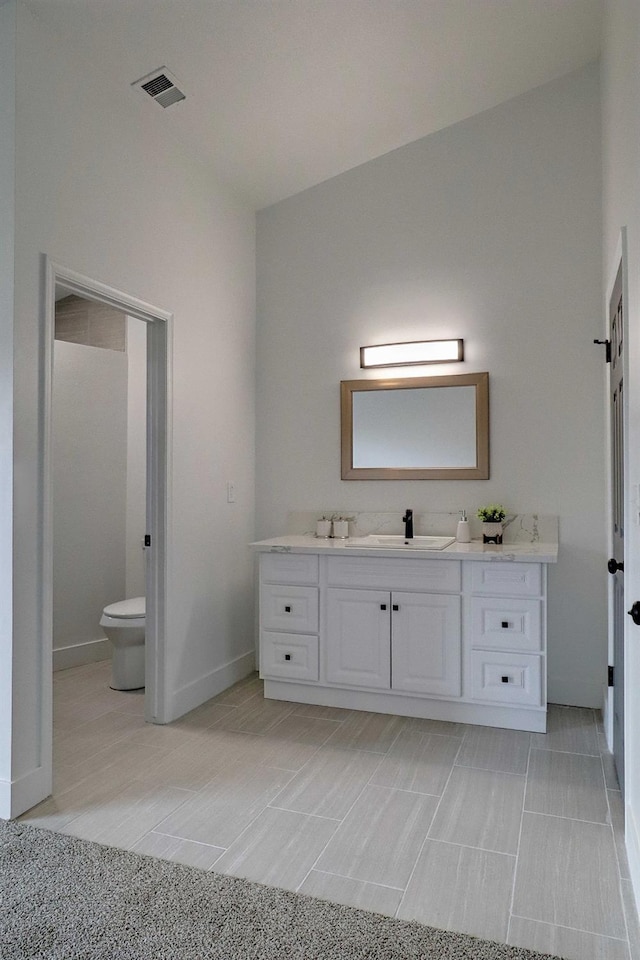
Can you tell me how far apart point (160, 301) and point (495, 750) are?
2.52 meters

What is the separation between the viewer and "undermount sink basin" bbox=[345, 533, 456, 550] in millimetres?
3220

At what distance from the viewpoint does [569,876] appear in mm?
1940

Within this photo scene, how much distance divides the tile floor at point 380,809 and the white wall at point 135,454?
134cm

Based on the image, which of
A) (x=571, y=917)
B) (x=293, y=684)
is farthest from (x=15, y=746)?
(x=571, y=917)

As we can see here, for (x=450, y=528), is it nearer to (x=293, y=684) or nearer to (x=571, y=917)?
(x=293, y=684)

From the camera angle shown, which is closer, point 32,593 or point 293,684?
point 32,593

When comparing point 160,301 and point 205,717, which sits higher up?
point 160,301

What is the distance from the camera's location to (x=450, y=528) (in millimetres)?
3637

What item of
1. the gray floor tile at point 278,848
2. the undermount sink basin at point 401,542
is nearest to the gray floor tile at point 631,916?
the gray floor tile at point 278,848

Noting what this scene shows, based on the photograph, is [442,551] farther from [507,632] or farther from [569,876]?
[569,876]

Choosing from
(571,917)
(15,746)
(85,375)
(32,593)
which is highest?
(85,375)

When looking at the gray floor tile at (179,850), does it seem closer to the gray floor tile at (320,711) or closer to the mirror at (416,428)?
the gray floor tile at (320,711)

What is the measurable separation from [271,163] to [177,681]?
2.75 metres

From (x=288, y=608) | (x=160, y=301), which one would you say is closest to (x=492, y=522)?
(x=288, y=608)
